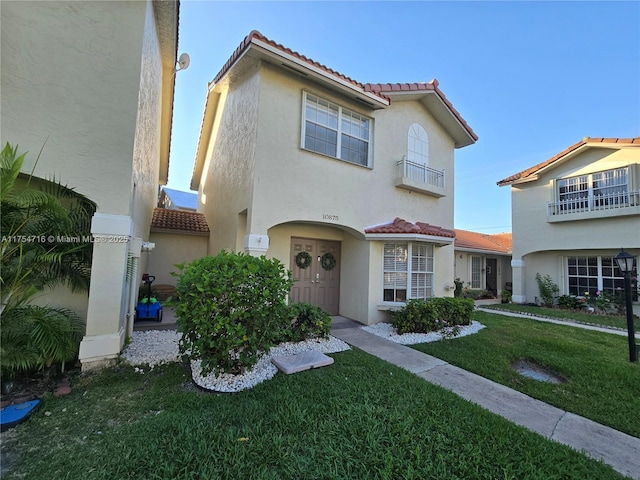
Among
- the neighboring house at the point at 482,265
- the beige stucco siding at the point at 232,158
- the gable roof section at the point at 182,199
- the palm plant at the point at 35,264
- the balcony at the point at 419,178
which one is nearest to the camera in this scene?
the palm plant at the point at 35,264

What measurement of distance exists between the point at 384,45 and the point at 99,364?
12.9m

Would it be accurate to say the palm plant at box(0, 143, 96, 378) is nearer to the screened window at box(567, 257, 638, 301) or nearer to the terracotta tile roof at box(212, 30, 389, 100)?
the terracotta tile roof at box(212, 30, 389, 100)

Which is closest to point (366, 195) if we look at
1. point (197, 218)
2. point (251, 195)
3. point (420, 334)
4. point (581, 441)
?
point (251, 195)

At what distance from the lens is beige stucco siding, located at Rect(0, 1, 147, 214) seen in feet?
15.2

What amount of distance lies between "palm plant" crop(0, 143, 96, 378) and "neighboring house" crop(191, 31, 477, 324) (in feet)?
11.3

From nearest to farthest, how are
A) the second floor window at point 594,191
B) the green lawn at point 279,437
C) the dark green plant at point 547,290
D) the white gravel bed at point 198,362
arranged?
1. the green lawn at point 279,437
2. the white gravel bed at point 198,362
3. the second floor window at point 594,191
4. the dark green plant at point 547,290

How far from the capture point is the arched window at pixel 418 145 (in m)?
10.5

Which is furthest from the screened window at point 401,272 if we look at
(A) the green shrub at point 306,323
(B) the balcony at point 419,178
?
(A) the green shrub at point 306,323

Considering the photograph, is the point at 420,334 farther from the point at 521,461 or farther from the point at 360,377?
the point at 521,461

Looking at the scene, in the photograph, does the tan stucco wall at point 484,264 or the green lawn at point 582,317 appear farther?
the tan stucco wall at point 484,264

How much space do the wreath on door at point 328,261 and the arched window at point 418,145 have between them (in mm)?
4716

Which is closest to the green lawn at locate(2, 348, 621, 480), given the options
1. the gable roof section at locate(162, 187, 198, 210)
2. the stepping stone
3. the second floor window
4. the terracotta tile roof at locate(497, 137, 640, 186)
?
the stepping stone

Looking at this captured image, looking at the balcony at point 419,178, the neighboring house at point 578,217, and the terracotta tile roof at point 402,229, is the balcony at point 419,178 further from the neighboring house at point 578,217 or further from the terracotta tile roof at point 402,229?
the neighboring house at point 578,217

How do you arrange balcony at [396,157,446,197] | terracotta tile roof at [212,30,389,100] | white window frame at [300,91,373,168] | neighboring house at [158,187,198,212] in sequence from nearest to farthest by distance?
terracotta tile roof at [212,30,389,100] → white window frame at [300,91,373,168] → balcony at [396,157,446,197] → neighboring house at [158,187,198,212]
